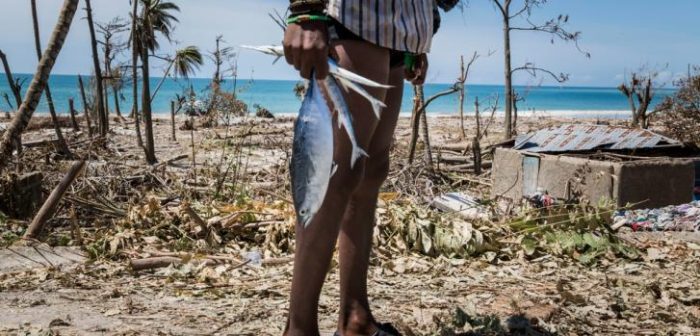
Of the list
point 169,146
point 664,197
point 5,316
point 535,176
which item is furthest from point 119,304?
point 169,146

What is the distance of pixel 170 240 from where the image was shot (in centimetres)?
402

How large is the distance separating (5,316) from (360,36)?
1881mm

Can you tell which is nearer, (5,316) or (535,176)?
(5,316)

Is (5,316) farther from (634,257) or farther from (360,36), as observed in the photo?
(634,257)

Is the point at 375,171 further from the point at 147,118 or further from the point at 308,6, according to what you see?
the point at 147,118

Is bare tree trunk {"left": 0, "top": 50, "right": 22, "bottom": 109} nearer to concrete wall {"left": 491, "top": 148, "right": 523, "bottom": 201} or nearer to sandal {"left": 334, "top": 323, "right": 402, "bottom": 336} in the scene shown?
concrete wall {"left": 491, "top": 148, "right": 523, "bottom": 201}

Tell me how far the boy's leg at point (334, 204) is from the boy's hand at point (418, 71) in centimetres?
37

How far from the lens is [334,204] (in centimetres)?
177

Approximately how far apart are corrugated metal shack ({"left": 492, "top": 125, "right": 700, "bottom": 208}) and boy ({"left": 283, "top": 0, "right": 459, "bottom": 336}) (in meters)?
3.50

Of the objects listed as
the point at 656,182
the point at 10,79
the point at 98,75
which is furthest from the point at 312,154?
the point at 98,75

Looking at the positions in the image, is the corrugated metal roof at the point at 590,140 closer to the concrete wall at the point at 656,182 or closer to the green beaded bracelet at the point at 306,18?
the concrete wall at the point at 656,182

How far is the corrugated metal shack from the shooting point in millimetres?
5680

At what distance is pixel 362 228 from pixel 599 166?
4277 millimetres

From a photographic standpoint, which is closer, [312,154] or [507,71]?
[312,154]
